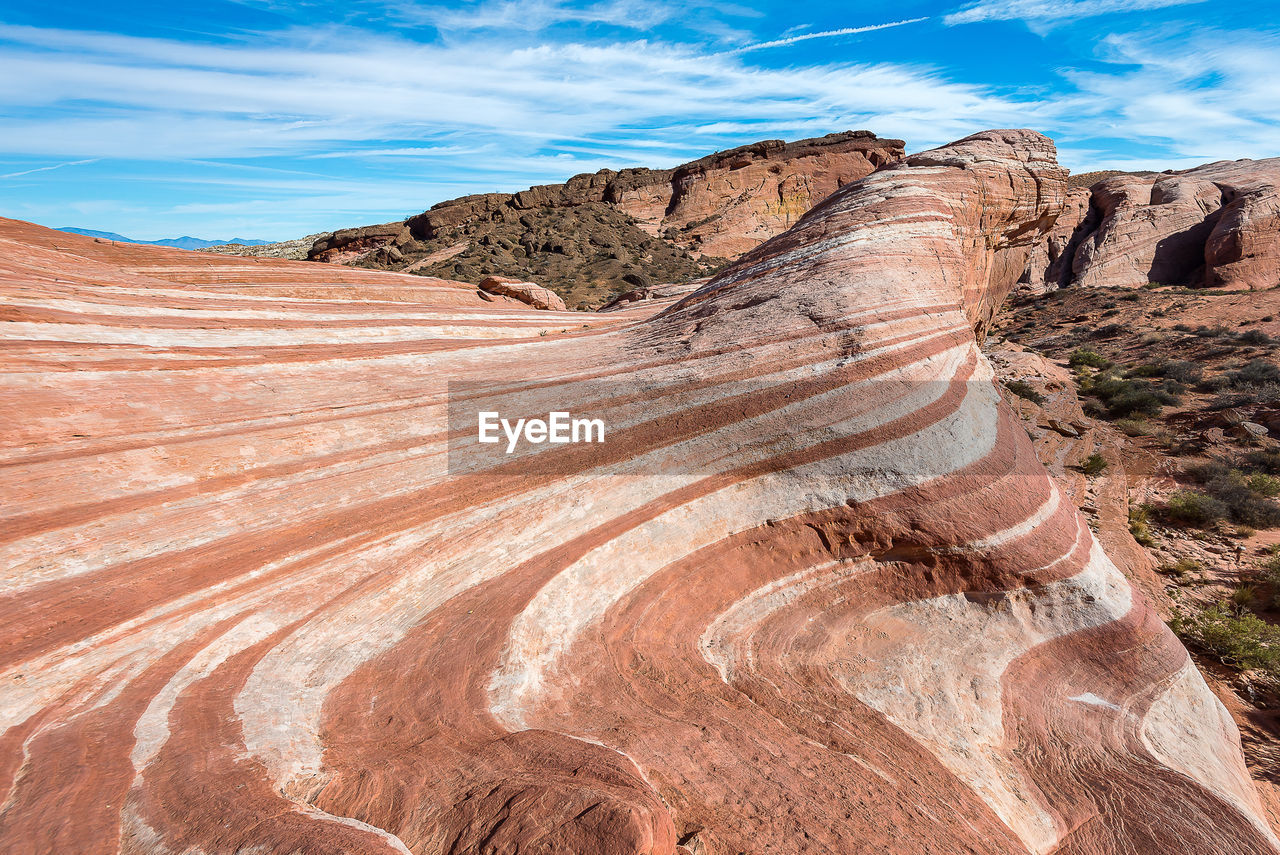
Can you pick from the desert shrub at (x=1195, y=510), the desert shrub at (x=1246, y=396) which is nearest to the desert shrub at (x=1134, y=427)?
the desert shrub at (x=1246, y=396)

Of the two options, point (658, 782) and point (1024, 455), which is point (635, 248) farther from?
point (658, 782)

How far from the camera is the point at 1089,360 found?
21969 mm

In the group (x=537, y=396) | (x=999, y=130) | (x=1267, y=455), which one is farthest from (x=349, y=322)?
(x=1267, y=455)

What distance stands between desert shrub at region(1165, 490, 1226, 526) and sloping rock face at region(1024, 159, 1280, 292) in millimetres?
30130

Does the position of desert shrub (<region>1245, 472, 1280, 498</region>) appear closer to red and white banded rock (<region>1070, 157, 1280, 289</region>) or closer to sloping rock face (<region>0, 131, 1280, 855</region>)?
sloping rock face (<region>0, 131, 1280, 855</region>)

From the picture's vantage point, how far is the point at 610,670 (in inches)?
198

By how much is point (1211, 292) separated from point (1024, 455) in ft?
110

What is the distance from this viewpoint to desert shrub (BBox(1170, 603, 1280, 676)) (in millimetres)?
8031

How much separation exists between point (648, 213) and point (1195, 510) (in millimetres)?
56641

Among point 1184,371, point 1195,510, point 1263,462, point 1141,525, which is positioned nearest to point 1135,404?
point 1263,462

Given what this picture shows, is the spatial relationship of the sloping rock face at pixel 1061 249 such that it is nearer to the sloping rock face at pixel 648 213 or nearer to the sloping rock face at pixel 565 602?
the sloping rock face at pixel 648 213

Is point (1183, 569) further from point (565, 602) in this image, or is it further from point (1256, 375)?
point (1256, 375)

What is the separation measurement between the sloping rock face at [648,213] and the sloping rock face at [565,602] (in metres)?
41.6

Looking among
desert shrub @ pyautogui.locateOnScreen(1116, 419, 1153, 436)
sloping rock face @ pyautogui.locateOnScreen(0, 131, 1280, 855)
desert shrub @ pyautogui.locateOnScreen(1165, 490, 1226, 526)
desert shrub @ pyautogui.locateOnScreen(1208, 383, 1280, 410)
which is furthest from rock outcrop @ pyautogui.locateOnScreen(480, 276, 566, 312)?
desert shrub @ pyautogui.locateOnScreen(1208, 383, 1280, 410)
